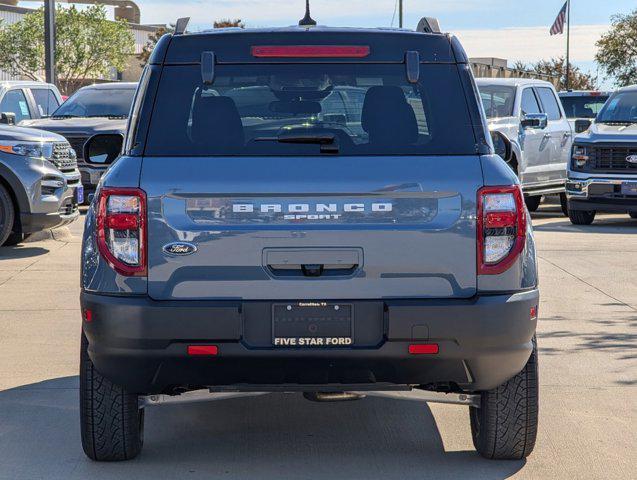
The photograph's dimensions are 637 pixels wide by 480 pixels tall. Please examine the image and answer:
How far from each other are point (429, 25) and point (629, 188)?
1248 centimetres

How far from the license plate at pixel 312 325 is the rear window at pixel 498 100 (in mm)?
13997

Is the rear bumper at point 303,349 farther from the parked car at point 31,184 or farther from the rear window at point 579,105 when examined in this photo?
the rear window at point 579,105

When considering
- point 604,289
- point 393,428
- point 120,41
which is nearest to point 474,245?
point 393,428

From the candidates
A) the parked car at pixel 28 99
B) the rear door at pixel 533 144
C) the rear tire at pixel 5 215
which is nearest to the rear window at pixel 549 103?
the rear door at pixel 533 144

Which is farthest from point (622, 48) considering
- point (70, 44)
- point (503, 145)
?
point (503, 145)

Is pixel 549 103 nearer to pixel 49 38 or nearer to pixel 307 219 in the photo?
pixel 49 38

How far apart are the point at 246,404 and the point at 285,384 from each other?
1.78 m

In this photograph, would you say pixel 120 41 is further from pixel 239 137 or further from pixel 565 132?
pixel 239 137

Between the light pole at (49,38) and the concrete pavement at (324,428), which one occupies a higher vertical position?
the light pole at (49,38)

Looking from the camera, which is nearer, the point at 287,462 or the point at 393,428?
the point at 287,462

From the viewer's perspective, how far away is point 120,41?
229 ft

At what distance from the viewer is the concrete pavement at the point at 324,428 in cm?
567

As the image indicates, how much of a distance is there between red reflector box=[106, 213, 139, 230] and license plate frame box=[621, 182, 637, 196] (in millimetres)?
13426

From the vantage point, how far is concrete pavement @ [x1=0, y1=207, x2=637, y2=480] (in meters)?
5.67
